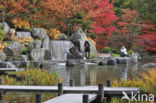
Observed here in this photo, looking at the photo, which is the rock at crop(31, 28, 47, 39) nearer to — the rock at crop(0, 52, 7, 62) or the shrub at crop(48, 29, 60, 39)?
the shrub at crop(48, 29, 60, 39)

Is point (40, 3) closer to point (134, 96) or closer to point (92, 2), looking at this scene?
point (92, 2)

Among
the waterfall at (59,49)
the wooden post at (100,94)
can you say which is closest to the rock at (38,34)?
the waterfall at (59,49)

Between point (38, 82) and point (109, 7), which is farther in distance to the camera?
point (109, 7)

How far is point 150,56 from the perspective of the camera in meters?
31.3

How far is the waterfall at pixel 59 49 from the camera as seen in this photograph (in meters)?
24.7

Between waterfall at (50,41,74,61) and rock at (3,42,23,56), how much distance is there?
12.5 feet

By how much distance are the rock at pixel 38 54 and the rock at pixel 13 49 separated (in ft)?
3.90

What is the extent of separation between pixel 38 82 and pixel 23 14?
64.4 ft

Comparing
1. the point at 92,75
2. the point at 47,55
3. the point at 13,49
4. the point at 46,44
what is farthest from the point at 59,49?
the point at 92,75

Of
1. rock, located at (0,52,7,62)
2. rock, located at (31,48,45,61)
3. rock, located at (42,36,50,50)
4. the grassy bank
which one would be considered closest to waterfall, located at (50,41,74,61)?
rock, located at (42,36,50,50)

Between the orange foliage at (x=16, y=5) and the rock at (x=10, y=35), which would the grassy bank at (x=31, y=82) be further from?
the orange foliage at (x=16, y=5)

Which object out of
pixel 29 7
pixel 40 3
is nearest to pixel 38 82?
pixel 29 7

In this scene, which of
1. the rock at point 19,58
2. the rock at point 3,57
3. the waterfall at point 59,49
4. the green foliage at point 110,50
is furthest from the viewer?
the green foliage at point 110,50

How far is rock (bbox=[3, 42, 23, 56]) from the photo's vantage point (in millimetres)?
20516
